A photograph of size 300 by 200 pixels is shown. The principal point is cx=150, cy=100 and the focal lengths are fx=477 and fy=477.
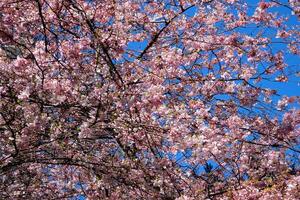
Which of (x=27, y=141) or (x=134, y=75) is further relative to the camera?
(x=134, y=75)

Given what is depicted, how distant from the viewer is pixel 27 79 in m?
5.74

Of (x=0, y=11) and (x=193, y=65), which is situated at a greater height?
(x=193, y=65)

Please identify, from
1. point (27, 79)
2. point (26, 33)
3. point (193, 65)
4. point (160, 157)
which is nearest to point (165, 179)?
point (160, 157)

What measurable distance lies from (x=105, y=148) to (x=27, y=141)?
1.95 metres

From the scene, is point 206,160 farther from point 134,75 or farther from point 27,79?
point 27,79

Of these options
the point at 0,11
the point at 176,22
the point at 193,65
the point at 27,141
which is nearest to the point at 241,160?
the point at 193,65

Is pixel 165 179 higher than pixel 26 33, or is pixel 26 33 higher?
pixel 26 33

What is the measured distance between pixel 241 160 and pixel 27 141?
420cm

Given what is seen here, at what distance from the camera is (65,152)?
20.5 ft

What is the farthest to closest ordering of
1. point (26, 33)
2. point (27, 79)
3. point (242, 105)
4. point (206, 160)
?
1. point (242, 105)
2. point (206, 160)
3. point (26, 33)
4. point (27, 79)

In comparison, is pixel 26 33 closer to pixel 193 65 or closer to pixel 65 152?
pixel 65 152

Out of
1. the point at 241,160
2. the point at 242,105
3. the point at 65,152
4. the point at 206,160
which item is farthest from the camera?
the point at 242,105

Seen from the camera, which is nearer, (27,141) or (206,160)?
(27,141)

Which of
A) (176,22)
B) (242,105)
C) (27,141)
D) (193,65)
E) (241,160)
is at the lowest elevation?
(27,141)
